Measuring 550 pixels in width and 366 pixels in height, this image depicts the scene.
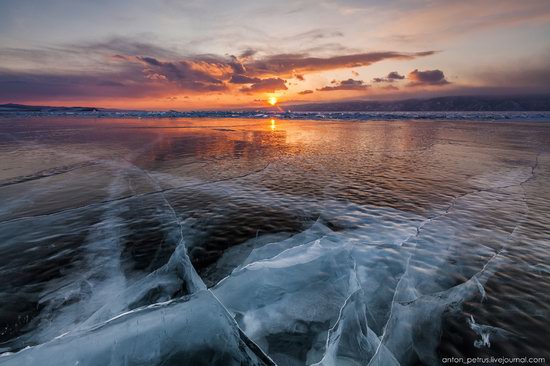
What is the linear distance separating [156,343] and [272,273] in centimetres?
343

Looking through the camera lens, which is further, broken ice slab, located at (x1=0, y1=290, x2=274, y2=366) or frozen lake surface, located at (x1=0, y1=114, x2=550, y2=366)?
frozen lake surface, located at (x1=0, y1=114, x2=550, y2=366)

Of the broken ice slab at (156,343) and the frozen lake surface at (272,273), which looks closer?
the broken ice slab at (156,343)

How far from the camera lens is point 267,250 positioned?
32.1 ft

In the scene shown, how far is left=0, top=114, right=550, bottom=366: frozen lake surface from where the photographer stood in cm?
590

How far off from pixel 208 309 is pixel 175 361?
56.8 inches

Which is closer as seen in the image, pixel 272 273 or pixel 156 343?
pixel 156 343

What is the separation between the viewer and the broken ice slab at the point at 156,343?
18.0 ft

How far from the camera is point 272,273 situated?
830cm

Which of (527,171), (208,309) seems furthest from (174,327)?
(527,171)

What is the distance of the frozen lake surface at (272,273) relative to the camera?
19.4ft

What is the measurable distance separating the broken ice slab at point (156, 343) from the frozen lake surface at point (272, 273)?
0.10 feet

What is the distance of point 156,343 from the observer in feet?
19.5

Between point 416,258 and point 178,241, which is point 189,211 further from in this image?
point 416,258

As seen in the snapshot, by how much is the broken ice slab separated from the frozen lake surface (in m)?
0.03
